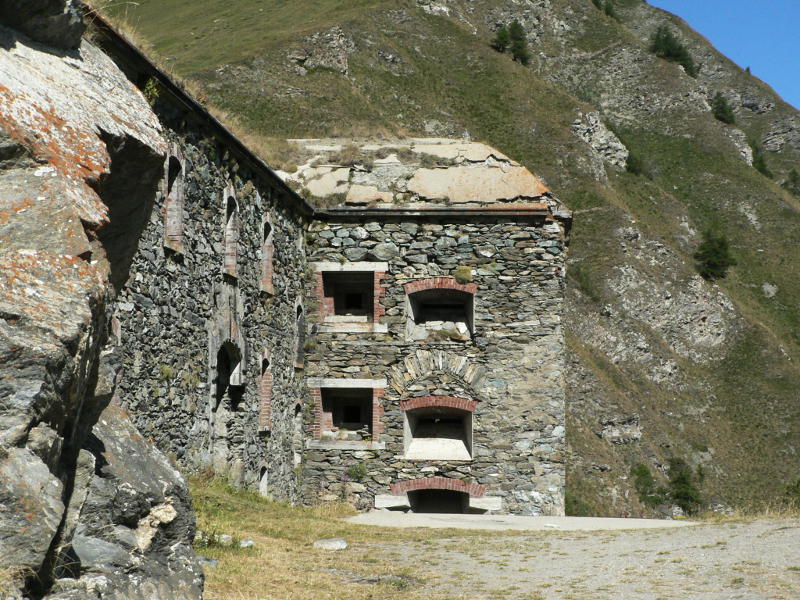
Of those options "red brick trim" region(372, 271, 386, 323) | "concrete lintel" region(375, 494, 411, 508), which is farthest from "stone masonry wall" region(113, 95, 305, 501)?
"concrete lintel" region(375, 494, 411, 508)

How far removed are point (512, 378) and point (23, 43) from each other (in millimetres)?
12032

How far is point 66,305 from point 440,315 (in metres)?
13.1

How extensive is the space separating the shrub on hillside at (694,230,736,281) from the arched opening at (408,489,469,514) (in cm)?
5139

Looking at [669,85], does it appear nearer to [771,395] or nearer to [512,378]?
[771,395]

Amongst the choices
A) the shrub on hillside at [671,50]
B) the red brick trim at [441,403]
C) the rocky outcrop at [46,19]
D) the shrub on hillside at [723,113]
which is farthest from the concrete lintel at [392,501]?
the shrub on hillside at [671,50]

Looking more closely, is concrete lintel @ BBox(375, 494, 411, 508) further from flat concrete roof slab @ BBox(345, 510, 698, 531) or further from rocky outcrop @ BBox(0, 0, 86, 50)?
rocky outcrop @ BBox(0, 0, 86, 50)

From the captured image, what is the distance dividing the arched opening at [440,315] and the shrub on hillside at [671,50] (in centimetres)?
9582

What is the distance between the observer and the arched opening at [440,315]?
15.7 metres

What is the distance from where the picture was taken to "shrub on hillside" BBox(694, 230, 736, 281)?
6319 centimetres

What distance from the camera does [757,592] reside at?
6.21 m

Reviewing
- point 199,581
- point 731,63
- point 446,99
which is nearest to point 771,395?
point 446,99

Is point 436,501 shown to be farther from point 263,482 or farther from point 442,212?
point 442,212

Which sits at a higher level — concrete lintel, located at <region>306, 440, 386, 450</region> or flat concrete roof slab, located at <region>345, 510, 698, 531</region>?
concrete lintel, located at <region>306, 440, 386, 450</region>

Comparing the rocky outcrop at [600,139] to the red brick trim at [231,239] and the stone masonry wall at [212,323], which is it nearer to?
the stone masonry wall at [212,323]
